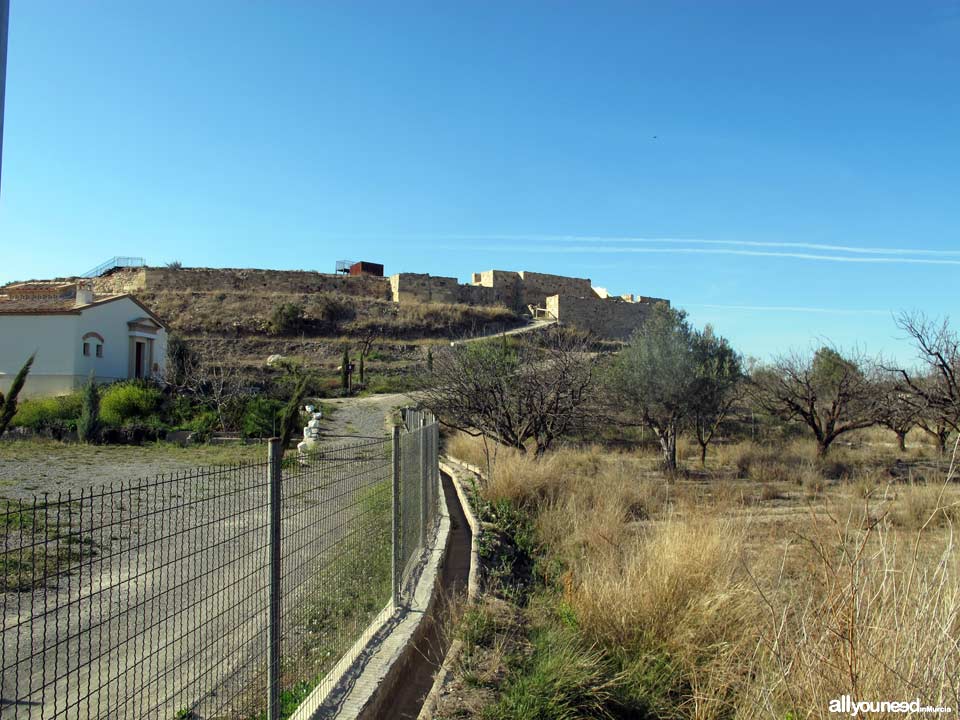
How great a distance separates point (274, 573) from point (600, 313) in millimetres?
54396

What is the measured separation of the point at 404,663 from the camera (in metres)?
5.02

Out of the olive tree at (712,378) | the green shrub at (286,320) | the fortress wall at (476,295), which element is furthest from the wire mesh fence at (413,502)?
the fortress wall at (476,295)

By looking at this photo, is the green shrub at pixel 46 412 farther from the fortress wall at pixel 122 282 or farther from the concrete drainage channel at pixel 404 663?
the fortress wall at pixel 122 282

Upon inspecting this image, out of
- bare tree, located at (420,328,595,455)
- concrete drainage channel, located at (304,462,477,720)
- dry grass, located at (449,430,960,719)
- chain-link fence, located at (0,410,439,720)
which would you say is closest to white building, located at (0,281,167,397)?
bare tree, located at (420,328,595,455)

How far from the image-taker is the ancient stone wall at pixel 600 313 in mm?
55562

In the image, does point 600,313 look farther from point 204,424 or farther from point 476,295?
point 204,424

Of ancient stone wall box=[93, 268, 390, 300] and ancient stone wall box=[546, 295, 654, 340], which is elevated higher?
ancient stone wall box=[93, 268, 390, 300]

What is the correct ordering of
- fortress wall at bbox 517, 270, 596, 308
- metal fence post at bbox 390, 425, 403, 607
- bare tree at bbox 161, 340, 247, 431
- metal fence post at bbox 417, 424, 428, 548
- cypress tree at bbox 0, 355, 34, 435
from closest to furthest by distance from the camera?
metal fence post at bbox 390, 425, 403, 607, metal fence post at bbox 417, 424, 428, 548, cypress tree at bbox 0, 355, 34, 435, bare tree at bbox 161, 340, 247, 431, fortress wall at bbox 517, 270, 596, 308

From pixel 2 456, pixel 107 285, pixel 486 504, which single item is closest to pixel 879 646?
pixel 486 504

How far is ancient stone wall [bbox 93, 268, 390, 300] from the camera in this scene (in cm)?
5238

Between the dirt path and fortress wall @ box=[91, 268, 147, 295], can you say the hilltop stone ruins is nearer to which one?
fortress wall @ box=[91, 268, 147, 295]

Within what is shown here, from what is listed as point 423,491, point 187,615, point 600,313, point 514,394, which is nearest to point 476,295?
point 600,313

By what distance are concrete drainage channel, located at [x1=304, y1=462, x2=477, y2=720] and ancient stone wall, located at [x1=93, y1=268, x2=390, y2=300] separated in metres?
48.8

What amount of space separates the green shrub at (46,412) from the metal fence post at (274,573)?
23610 millimetres
